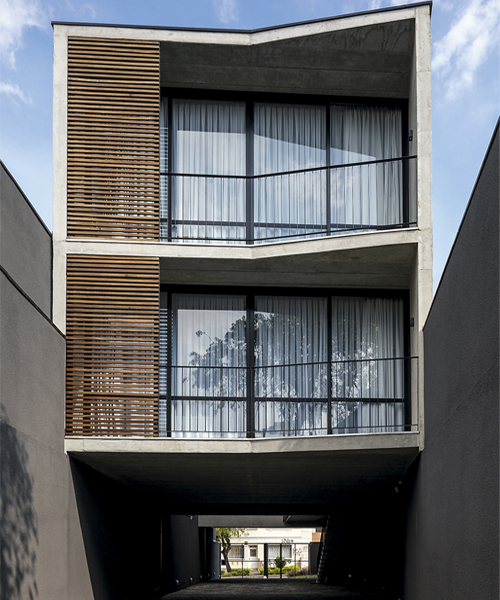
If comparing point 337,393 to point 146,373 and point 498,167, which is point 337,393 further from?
point 498,167

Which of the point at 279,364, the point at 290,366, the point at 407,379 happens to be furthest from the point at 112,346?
the point at 407,379

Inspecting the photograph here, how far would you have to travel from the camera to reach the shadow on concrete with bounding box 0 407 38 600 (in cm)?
736

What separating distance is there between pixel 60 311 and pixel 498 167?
6845 mm

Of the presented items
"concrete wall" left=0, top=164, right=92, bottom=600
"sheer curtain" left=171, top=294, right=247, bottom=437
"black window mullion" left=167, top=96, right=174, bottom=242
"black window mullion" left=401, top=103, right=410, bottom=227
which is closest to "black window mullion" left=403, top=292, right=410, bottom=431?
"black window mullion" left=401, top=103, right=410, bottom=227

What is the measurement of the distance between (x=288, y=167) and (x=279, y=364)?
3327mm

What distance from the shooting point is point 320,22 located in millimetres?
10711

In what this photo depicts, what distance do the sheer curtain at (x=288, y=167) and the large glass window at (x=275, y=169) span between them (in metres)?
0.02

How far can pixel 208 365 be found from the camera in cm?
1164

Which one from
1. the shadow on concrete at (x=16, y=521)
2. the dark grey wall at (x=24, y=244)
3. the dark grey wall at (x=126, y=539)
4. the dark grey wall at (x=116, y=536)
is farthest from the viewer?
the dark grey wall at (x=126, y=539)

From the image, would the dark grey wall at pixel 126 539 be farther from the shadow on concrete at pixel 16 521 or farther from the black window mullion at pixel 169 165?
the black window mullion at pixel 169 165

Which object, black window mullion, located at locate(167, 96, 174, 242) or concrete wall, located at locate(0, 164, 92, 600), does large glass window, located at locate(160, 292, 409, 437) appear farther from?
concrete wall, located at locate(0, 164, 92, 600)

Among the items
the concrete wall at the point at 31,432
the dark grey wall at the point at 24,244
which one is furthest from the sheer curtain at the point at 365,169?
the concrete wall at the point at 31,432

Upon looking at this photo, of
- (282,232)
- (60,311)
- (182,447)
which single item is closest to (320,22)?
(282,232)

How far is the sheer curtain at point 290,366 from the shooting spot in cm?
1135
